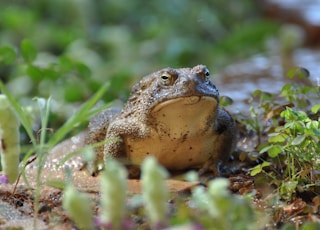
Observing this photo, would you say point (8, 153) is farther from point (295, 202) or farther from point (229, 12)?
point (229, 12)

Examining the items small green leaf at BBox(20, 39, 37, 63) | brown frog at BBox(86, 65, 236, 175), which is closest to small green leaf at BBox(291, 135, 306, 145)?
brown frog at BBox(86, 65, 236, 175)

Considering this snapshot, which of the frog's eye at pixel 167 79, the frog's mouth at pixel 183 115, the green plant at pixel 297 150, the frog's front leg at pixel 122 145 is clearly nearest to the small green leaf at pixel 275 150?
the green plant at pixel 297 150

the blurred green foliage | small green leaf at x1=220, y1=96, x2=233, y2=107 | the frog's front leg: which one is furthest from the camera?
the blurred green foliage

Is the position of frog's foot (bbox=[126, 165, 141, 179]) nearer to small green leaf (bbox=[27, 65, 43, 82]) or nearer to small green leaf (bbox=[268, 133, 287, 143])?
small green leaf (bbox=[268, 133, 287, 143])

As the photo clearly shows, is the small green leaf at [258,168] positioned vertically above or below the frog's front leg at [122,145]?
below

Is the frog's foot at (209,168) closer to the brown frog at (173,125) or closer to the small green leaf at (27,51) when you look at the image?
the brown frog at (173,125)

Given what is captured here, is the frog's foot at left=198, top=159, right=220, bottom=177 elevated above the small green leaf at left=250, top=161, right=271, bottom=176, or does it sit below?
above
